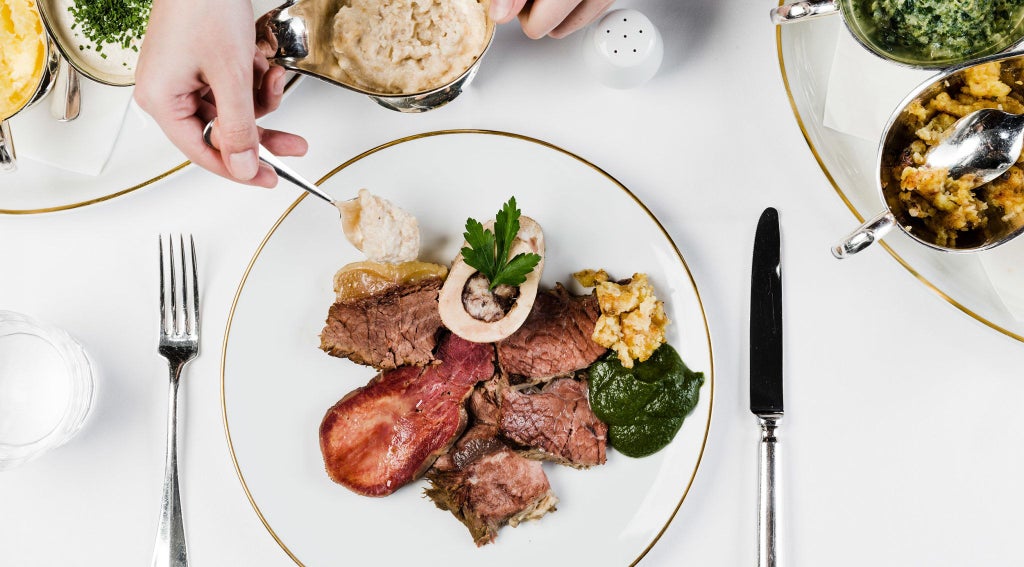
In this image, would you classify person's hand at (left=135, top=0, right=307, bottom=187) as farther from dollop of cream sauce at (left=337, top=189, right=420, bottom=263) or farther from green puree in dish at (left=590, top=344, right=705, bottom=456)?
green puree in dish at (left=590, top=344, right=705, bottom=456)

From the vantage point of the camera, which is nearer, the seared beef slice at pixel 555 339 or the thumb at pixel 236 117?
the thumb at pixel 236 117

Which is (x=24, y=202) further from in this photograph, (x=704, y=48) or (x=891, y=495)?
(x=891, y=495)

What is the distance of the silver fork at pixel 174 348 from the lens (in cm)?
199

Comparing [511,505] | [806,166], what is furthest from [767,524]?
[806,166]

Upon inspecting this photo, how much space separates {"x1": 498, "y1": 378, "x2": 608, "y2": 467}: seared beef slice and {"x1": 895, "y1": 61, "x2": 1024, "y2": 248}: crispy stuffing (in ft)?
3.08

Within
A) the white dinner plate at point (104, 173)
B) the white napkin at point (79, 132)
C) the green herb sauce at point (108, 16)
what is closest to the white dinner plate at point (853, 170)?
the white dinner plate at point (104, 173)

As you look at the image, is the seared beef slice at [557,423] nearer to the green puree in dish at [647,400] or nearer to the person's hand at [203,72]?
Result: the green puree in dish at [647,400]

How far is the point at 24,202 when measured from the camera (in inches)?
78.2

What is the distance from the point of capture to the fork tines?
6.62ft

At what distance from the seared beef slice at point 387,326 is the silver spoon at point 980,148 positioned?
3.42ft

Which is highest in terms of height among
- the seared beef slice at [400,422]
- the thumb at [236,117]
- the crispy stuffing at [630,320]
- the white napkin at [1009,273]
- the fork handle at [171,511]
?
the white napkin at [1009,273]

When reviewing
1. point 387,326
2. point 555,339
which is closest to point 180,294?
point 387,326

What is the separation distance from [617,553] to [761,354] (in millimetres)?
664

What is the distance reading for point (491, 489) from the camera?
1891mm
